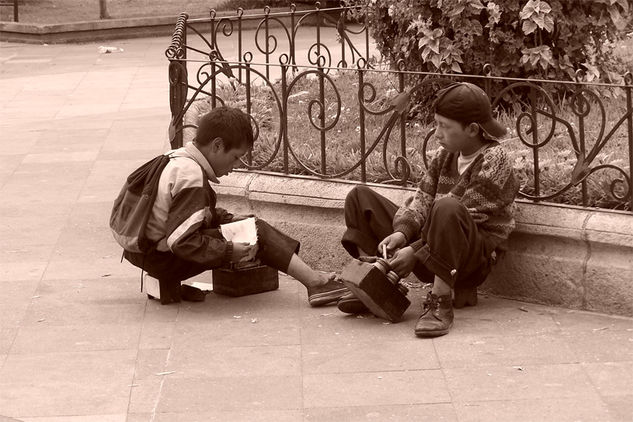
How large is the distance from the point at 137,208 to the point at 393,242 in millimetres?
1234

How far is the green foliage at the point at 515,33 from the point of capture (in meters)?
7.44

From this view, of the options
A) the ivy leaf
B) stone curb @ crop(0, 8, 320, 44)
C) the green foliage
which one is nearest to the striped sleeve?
the green foliage

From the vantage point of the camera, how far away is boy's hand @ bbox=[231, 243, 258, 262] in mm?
6035

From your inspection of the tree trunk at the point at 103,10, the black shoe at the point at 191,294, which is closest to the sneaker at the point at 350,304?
the black shoe at the point at 191,294

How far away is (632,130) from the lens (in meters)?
5.80

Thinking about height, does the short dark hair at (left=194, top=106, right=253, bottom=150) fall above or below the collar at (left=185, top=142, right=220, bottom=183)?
above

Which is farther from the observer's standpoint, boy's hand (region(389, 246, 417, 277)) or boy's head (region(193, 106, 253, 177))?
boy's head (region(193, 106, 253, 177))

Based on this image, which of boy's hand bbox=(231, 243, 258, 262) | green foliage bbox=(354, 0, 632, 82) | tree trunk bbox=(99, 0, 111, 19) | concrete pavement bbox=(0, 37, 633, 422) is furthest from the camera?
tree trunk bbox=(99, 0, 111, 19)

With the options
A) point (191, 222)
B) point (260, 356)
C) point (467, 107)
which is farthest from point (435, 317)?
point (191, 222)

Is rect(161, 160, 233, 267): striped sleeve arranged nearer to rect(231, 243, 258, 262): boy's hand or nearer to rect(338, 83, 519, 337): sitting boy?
rect(231, 243, 258, 262): boy's hand

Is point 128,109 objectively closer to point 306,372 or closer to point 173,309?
point 173,309

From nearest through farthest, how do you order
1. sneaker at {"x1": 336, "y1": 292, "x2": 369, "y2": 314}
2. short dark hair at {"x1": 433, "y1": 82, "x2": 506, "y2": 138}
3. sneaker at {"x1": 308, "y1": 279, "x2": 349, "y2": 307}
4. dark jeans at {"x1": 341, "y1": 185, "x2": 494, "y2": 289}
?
dark jeans at {"x1": 341, "y1": 185, "x2": 494, "y2": 289} < short dark hair at {"x1": 433, "y1": 82, "x2": 506, "y2": 138} < sneaker at {"x1": 336, "y1": 292, "x2": 369, "y2": 314} < sneaker at {"x1": 308, "y1": 279, "x2": 349, "y2": 307}

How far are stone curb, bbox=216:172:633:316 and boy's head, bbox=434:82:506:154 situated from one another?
45 cm

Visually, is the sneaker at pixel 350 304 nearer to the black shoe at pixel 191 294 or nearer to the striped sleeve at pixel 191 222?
the striped sleeve at pixel 191 222
